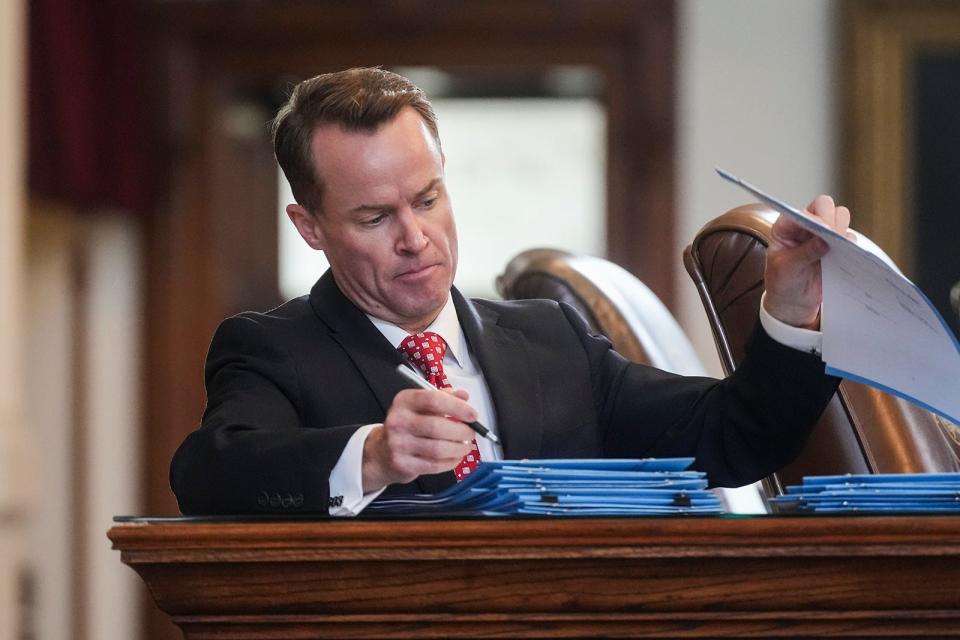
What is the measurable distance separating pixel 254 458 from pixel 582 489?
0.38 m

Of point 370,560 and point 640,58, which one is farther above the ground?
point 640,58

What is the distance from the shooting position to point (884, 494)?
1297 millimetres

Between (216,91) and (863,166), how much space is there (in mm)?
2525

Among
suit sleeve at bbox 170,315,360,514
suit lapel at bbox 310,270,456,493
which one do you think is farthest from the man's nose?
suit sleeve at bbox 170,315,360,514

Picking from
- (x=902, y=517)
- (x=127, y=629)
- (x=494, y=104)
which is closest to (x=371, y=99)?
(x=902, y=517)

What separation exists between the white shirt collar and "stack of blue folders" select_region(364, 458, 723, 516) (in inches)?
26.6

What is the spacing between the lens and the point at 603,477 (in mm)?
1314

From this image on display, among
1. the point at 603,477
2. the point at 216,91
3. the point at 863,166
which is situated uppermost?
the point at 216,91

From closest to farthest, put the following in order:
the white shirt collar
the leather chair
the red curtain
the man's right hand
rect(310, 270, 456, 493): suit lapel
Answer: the man's right hand < rect(310, 270, 456, 493): suit lapel < the white shirt collar < the leather chair < the red curtain

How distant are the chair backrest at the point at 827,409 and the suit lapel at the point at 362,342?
1.83 feet

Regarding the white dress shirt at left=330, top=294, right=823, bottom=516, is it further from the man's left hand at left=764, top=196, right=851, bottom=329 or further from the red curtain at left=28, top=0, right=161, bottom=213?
the red curtain at left=28, top=0, right=161, bottom=213

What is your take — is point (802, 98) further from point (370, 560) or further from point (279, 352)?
point (370, 560)

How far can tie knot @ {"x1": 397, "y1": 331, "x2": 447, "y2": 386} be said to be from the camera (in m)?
1.94

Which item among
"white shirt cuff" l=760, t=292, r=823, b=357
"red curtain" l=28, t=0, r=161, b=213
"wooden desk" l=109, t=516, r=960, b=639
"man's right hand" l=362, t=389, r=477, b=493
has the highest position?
"red curtain" l=28, t=0, r=161, b=213
